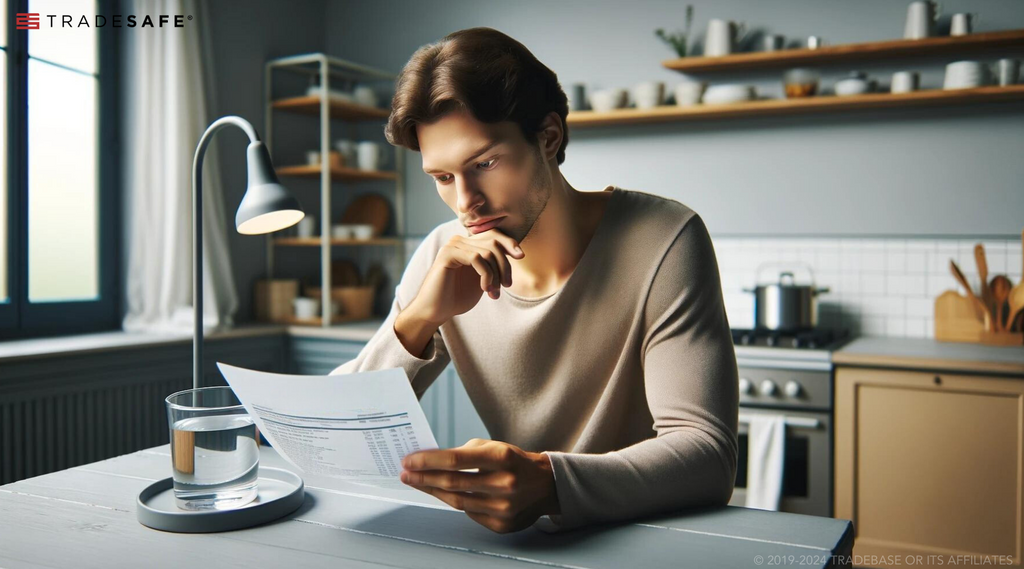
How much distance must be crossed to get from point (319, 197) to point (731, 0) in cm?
218

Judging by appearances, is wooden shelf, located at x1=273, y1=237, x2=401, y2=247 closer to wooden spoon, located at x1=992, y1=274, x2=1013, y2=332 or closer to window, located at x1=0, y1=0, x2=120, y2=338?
window, located at x1=0, y1=0, x2=120, y2=338

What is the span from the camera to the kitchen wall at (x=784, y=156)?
118 inches

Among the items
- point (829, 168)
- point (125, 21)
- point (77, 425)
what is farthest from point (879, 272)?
point (125, 21)

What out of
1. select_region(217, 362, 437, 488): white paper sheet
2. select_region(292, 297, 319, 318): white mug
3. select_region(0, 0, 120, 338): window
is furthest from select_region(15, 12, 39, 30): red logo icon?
select_region(217, 362, 437, 488): white paper sheet

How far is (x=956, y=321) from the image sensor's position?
293cm

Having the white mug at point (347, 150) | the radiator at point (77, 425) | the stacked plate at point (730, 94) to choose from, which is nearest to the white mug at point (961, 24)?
the stacked plate at point (730, 94)

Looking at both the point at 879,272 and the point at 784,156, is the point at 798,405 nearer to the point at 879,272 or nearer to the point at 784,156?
the point at 879,272

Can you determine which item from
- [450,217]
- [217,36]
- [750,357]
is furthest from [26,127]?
[750,357]

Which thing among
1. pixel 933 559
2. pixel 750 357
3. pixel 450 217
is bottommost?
pixel 933 559

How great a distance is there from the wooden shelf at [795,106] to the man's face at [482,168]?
1.90m

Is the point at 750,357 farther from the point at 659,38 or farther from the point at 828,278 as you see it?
the point at 659,38

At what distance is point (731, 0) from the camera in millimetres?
3318

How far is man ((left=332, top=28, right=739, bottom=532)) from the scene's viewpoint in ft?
3.39

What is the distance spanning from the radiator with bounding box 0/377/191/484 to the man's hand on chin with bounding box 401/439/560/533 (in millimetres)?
2075
